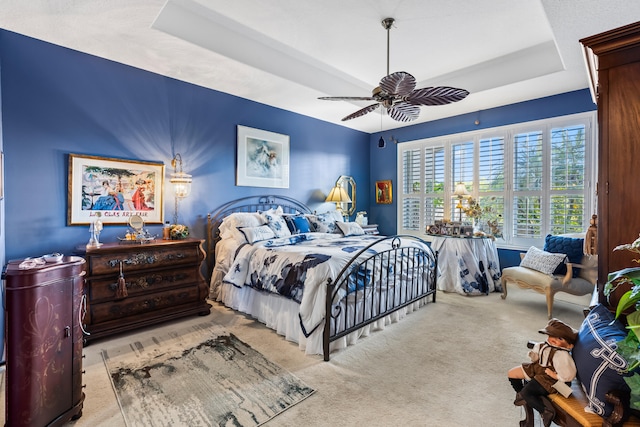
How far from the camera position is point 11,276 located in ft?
Answer: 5.01

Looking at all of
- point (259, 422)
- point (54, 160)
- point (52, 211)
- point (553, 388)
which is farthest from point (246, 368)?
point (54, 160)

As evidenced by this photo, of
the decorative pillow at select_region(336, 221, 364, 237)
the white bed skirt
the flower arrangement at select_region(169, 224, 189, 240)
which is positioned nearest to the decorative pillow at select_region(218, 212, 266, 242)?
the flower arrangement at select_region(169, 224, 189, 240)

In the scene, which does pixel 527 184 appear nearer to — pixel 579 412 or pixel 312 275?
pixel 312 275

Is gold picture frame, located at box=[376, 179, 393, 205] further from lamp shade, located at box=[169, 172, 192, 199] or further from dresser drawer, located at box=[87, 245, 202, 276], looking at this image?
dresser drawer, located at box=[87, 245, 202, 276]

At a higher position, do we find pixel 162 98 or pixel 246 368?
pixel 162 98

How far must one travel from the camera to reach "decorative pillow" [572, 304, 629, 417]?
39.7 inches

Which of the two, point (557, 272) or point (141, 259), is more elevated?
point (141, 259)

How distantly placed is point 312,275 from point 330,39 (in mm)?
2613

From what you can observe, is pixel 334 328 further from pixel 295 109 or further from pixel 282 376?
pixel 295 109

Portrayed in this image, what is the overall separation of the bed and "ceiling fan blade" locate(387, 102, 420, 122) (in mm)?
1366

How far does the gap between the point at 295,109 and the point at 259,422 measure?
14.6ft

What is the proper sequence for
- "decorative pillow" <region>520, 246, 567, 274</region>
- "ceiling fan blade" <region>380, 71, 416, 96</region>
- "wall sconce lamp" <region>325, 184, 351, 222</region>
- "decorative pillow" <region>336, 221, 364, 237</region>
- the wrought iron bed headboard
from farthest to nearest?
1. "wall sconce lamp" <region>325, 184, 351, 222</region>
2. "decorative pillow" <region>336, 221, 364, 237</region>
3. the wrought iron bed headboard
4. "decorative pillow" <region>520, 246, 567, 274</region>
5. "ceiling fan blade" <region>380, 71, 416, 96</region>

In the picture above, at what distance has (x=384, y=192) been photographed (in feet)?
21.4

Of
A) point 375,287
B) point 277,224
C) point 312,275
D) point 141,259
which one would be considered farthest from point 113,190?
point 375,287
